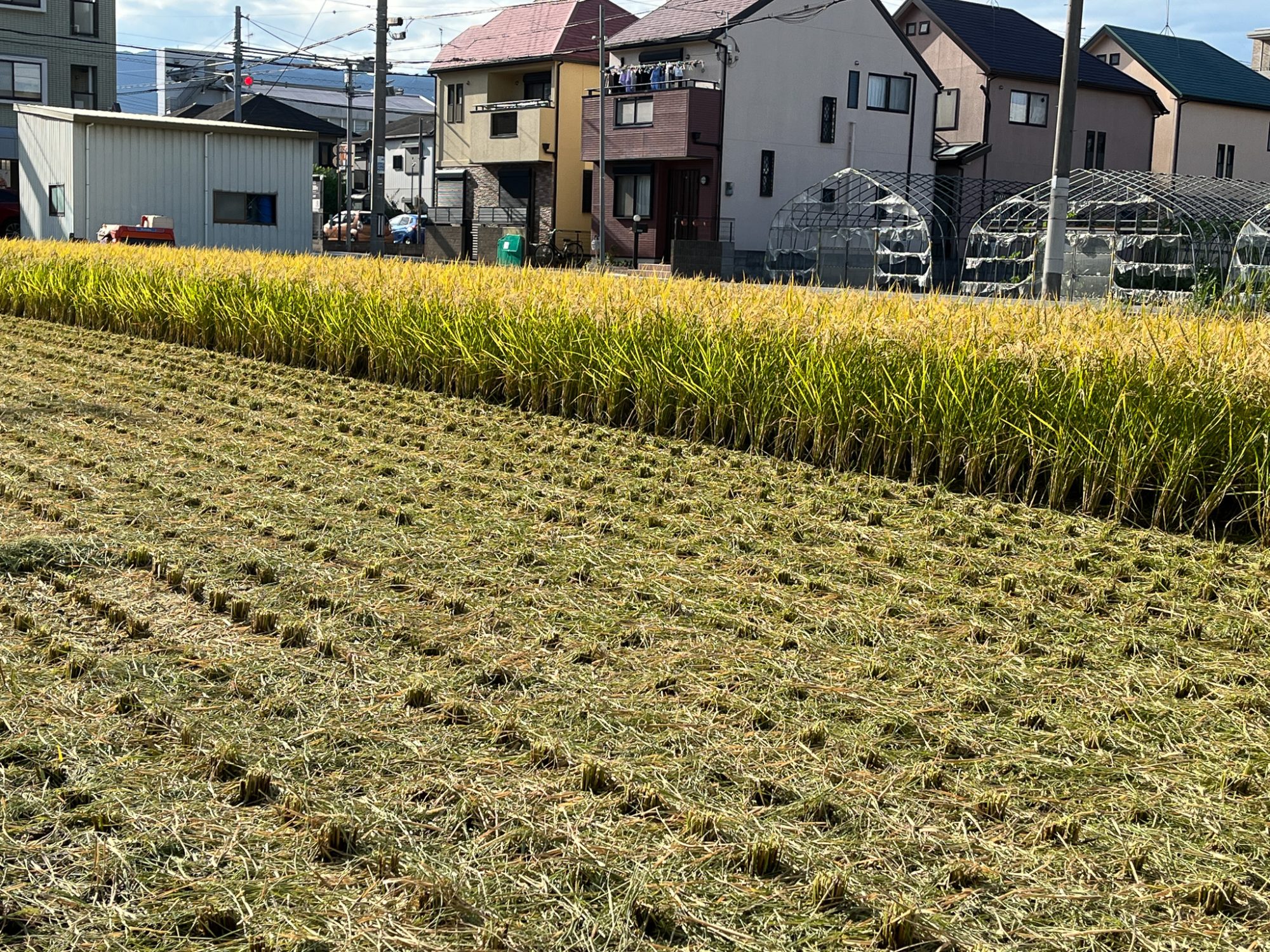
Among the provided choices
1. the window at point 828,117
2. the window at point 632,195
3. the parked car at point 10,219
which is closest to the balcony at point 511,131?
the window at point 632,195

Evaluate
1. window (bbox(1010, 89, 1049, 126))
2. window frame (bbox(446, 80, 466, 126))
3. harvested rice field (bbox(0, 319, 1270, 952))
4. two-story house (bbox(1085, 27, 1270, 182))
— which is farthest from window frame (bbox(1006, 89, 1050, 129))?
harvested rice field (bbox(0, 319, 1270, 952))

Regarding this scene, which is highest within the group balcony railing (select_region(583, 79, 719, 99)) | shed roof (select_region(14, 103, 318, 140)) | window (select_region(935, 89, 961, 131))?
window (select_region(935, 89, 961, 131))

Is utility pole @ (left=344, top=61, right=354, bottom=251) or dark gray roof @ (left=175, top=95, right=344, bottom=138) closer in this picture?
utility pole @ (left=344, top=61, right=354, bottom=251)

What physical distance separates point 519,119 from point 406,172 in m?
22.5

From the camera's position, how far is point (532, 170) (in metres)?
41.0

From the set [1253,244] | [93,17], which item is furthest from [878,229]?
[93,17]

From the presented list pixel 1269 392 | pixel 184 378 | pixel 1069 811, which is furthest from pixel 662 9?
pixel 1069 811

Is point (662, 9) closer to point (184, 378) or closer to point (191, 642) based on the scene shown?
point (184, 378)

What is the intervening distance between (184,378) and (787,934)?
8305 millimetres

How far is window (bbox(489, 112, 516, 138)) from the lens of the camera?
40.9 m

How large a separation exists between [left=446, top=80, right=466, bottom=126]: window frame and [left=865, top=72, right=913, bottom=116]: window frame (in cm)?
1373

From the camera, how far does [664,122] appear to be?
35000mm

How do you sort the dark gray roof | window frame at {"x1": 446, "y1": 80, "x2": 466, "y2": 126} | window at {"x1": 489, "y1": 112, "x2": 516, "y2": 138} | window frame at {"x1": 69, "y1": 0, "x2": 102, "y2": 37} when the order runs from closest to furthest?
window at {"x1": 489, "y1": 112, "x2": 516, "y2": 138}
window frame at {"x1": 69, "y1": 0, "x2": 102, "y2": 37}
window frame at {"x1": 446, "y1": 80, "x2": 466, "y2": 126}
the dark gray roof

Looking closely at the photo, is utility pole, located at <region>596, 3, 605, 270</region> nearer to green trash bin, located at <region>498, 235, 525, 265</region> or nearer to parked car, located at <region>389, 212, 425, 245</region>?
green trash bin, located at <region>498, 235, 525, 265</region>
